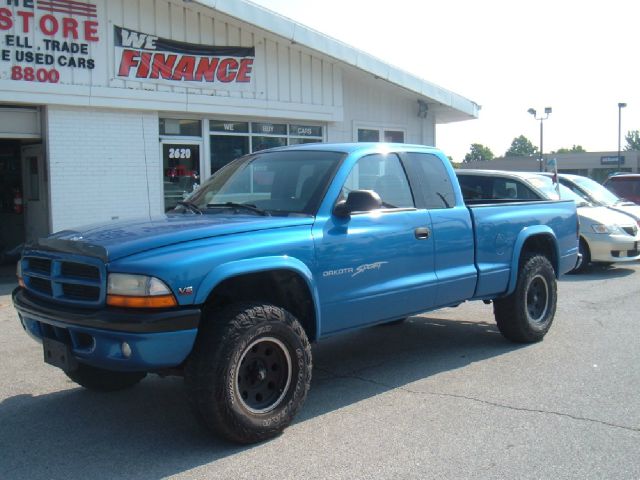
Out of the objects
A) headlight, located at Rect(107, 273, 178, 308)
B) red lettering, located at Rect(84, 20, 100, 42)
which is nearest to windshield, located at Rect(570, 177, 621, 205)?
red lettering, located at Rect(84, 20, 100, 42)

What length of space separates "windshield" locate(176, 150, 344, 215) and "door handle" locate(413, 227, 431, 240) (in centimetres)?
88

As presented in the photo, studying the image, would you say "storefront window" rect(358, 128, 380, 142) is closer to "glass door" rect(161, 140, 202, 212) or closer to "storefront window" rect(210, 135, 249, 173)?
"storefront window" rect(210, 135, 249, 173)

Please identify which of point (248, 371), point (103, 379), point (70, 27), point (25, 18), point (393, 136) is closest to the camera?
point (248, 371)

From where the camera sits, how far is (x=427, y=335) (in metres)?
7.46

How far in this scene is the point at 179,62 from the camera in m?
13.3

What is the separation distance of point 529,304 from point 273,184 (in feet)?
10.6

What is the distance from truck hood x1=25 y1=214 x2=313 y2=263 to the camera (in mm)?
4062

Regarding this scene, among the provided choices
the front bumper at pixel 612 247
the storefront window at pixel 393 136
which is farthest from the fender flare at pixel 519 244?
the storefront window at pixel 393 136

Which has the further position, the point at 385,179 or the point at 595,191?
the point at 595,191

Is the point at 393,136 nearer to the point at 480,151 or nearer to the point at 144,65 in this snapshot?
the point at 144,65

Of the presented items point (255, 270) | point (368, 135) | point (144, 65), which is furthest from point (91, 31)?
point (255, 270)

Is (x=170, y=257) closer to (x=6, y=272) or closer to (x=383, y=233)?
(x=383, y=233)

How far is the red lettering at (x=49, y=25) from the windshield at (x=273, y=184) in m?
7.27

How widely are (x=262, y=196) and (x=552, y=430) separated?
2.72 m
